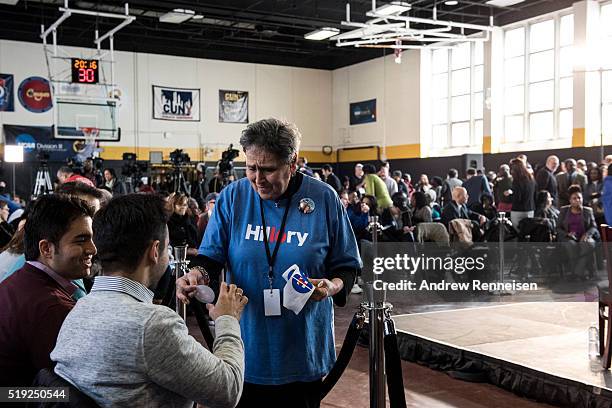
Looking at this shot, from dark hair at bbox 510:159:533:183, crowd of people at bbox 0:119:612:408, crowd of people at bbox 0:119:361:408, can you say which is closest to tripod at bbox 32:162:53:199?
dark hair at bbox 510:159:533:183

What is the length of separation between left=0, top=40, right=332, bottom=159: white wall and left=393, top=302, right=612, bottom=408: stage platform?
46.3 feet

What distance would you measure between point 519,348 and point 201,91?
16090 millimetres

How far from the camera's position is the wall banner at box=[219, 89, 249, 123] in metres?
19.7

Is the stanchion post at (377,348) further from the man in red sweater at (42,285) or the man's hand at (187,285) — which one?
the man in red sweater at (42,285)

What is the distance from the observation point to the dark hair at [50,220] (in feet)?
6.82

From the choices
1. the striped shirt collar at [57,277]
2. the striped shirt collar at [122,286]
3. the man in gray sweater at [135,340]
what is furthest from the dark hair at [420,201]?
the striped shirt collar at [122,286]

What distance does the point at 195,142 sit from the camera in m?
19.3

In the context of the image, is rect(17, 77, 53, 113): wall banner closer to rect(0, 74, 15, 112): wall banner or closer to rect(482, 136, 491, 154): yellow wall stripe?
rect(0, 74, 15, 112): wall banner

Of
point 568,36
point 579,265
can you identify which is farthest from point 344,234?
point 568,36

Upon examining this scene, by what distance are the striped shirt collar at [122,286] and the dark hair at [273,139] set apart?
737 millimetres

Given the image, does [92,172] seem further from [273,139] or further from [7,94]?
[273,139]

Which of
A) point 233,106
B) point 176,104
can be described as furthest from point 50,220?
point 233,106

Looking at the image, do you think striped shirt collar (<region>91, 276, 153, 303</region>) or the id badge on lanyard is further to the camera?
the id badge on lanyard

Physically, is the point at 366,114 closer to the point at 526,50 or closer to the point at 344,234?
the point at 526,50
